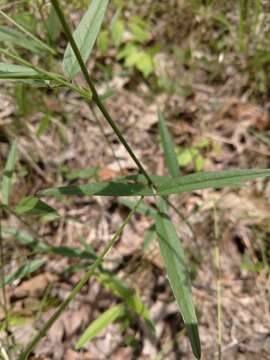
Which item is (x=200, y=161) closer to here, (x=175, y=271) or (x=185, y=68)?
(x=185, y=68)

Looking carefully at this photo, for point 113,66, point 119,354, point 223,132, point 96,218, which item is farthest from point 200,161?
point 119,354

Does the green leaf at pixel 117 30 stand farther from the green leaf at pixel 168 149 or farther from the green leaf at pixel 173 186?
the green leaf at pixel 173 186

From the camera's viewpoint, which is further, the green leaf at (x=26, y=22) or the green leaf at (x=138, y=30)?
the green leaf at (x=138, y=30)

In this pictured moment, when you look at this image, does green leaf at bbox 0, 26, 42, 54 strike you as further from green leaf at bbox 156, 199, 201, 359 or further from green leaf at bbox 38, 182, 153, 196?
green leaf at bbox 156, 199, 201, 359

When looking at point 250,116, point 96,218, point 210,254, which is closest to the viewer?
point 210,254

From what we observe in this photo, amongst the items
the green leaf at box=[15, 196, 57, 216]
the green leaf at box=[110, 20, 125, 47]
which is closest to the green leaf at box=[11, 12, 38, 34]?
the green leaf at box=[15, 196, 57, 216]

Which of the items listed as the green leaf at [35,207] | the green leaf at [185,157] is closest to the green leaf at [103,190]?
the green leaf at [35,207]
